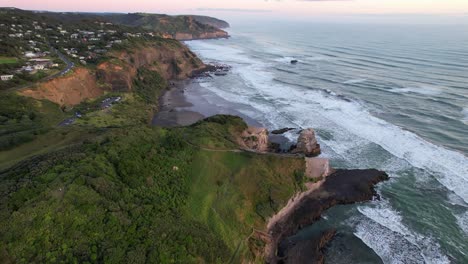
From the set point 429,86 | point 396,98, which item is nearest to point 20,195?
point 396,98

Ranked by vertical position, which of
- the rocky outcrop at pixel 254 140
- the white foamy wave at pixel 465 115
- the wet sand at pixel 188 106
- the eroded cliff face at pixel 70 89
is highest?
the eroded cliff face at pixel 70 89

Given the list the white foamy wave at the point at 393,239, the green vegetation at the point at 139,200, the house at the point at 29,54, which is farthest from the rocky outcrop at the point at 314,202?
the house at the point at 29,54

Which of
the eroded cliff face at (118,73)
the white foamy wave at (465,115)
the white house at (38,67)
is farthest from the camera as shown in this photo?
the white house at (38,67)

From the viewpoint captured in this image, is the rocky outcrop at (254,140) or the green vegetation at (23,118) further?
the rocky outcrop at (254,140)

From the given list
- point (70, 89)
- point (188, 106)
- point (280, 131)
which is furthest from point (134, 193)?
point (188, 106)

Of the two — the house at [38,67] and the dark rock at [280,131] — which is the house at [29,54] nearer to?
the house at [38,67]

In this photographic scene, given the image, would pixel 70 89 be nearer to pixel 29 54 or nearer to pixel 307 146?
pixel 29 54
